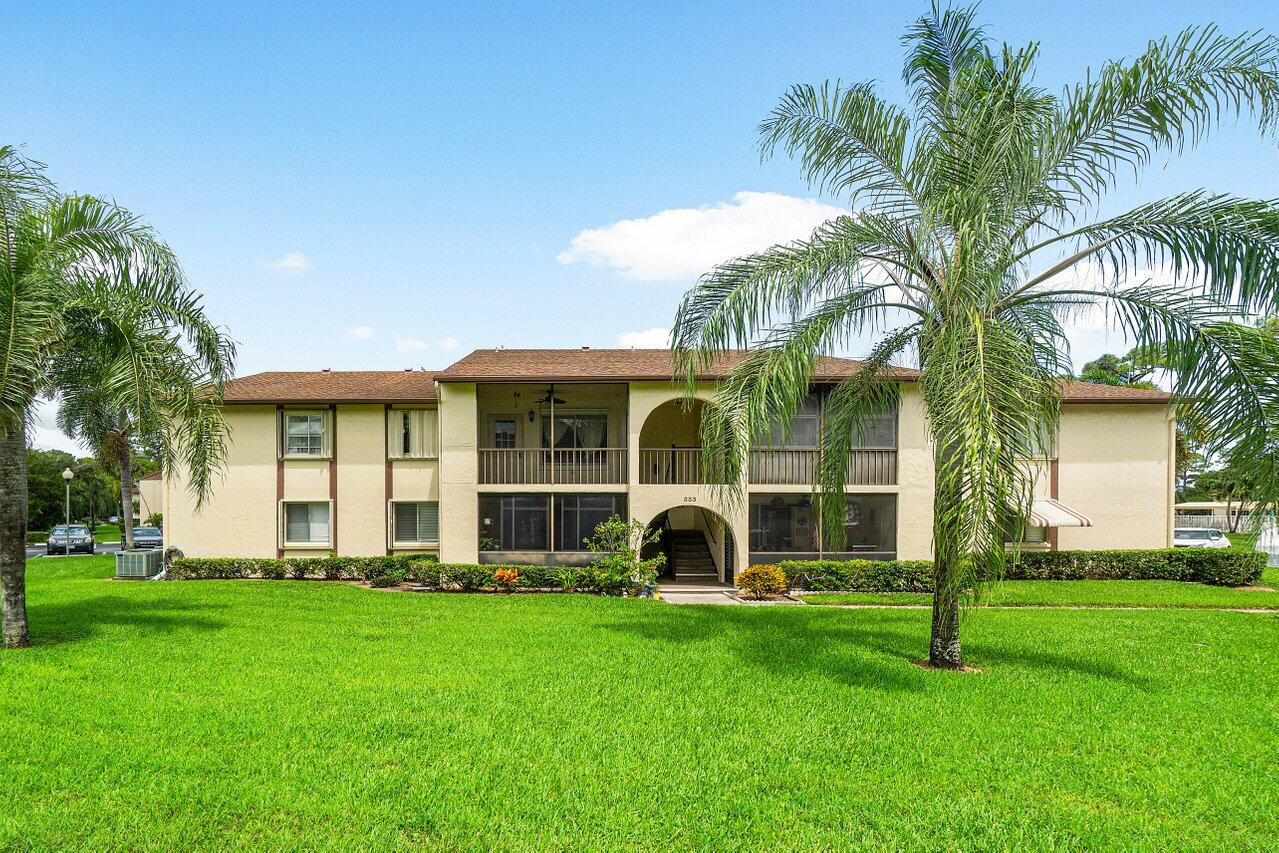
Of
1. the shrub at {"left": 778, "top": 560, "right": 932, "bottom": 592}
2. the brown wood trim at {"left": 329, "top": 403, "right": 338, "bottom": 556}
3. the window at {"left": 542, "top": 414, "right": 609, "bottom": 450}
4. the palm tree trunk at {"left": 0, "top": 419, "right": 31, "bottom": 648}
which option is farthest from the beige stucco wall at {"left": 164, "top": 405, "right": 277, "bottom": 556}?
the shrub at {"left": 778, "top": 560, "right": 932, "bottom": 592}

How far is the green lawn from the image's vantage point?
16.8 metres

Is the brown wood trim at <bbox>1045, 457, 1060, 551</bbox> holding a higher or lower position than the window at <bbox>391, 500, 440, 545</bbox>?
higher

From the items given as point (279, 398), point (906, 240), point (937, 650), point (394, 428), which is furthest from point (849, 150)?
point (279, 398)

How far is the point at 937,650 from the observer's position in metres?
9.74

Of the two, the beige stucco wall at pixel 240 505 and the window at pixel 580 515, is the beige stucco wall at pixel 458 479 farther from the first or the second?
the beige stucco wall at pixel 240 505

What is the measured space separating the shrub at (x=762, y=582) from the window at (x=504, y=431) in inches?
333

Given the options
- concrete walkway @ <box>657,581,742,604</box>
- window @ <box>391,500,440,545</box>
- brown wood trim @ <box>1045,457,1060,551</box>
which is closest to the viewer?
concrete walkway @ <box>657,581,742,604</box>

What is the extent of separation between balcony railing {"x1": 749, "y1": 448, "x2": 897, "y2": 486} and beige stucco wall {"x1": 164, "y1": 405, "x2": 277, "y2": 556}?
14.0 metres

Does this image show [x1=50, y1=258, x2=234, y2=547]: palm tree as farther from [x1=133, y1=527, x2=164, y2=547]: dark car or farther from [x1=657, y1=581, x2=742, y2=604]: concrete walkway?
[x1=133, y1=527, x2=164, y2=547]: dark car

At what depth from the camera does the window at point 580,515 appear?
19891mm

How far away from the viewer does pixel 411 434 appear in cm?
2127

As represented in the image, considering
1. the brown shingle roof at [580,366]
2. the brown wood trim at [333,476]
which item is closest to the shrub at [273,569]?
the brown wood trim at [333,476]

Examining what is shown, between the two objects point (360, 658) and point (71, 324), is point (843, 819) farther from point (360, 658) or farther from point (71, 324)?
point (71, 324)

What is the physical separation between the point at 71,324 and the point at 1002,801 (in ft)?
42.4
